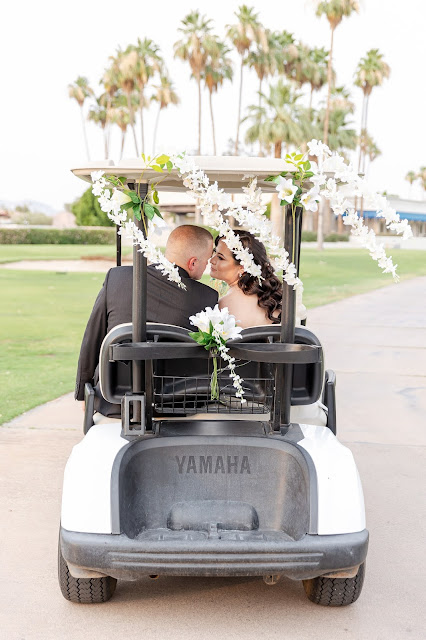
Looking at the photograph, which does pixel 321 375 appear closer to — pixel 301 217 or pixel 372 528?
pixel 301 217

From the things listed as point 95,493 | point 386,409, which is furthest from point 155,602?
point 386,409

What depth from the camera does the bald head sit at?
3641 millimetres

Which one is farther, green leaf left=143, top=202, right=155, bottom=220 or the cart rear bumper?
green leaf left=143, top=202, right=155, bottom=220

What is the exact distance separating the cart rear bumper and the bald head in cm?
130

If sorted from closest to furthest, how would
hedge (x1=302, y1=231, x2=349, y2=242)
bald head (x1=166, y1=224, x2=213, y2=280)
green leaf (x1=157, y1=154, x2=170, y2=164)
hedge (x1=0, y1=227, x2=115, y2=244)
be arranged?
green leaf (x1=157, y1=154, x2=170, y2=164) < bald head (x1=166, y1=224, x2=213, y2=280) < hedge (x1=0, y1=227, x2=115, y2=244) < hedge (x1=302, y1=231, x2=349, y2=242)

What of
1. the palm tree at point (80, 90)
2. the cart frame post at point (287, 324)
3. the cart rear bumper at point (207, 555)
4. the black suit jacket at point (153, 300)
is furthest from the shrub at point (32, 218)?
the cart rear bumper at point (207, 555)

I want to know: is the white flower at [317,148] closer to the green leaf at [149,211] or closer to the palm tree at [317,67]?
the green leaf at [149,211]

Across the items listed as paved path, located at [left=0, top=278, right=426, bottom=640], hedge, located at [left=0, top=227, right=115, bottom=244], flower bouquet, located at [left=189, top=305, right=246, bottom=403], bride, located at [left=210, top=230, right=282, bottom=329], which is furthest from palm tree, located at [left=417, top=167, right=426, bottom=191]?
flower bouquet, located at [left=189, top=305, right=246, bottom=403]

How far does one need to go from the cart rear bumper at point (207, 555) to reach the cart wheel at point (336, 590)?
0.27 m

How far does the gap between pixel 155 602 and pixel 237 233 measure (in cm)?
169

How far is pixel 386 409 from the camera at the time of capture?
6.32 m

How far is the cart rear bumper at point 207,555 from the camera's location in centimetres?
275

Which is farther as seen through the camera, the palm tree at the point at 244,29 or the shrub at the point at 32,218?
the shrub at the point at 32,218

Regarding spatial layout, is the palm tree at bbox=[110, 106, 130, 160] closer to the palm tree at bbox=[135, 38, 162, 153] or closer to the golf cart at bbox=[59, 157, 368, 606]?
the palm tree at bbox=[135, 38, 162, 153]
